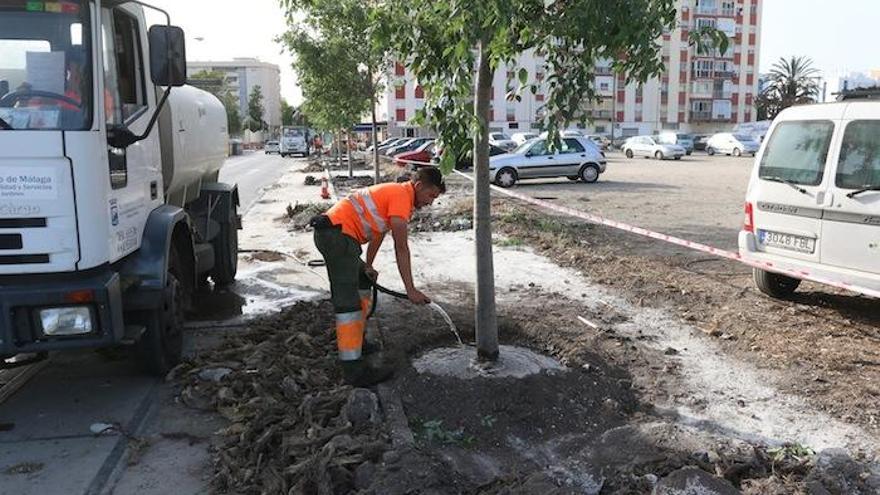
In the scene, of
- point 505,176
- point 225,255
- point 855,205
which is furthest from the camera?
point 505,176

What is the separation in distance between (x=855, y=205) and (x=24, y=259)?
607 centimetres

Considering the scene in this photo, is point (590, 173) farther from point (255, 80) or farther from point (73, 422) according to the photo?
point (255, 80)

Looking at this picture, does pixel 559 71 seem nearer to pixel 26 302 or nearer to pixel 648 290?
pixel 26 302

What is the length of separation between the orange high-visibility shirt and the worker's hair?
0.29 feet

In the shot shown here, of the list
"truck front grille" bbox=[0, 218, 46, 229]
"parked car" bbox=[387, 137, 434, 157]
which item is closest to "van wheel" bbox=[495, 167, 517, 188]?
"parked car" bbox=[387, 137, 434, 157]

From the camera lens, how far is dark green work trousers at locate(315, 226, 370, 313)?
4852 mm

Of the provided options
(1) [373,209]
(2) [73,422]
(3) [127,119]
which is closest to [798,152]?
(1) [373,209]

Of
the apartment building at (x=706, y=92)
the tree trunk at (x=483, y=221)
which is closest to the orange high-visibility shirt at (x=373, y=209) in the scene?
the tree trunk at (x=483, y=221)

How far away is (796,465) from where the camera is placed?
362 centimetres

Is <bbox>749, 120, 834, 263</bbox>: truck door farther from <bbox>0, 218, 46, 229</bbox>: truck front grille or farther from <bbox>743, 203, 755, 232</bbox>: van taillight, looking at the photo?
<bbox>0, 218, 46, 229</bbox>: truck front grille

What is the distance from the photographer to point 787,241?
650 cm

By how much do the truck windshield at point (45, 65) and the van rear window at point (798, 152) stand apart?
5751 mm

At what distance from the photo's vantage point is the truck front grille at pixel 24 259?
162 inches

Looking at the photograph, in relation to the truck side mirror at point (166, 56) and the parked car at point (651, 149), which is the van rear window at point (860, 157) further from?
the parked car at point (651, 149)
